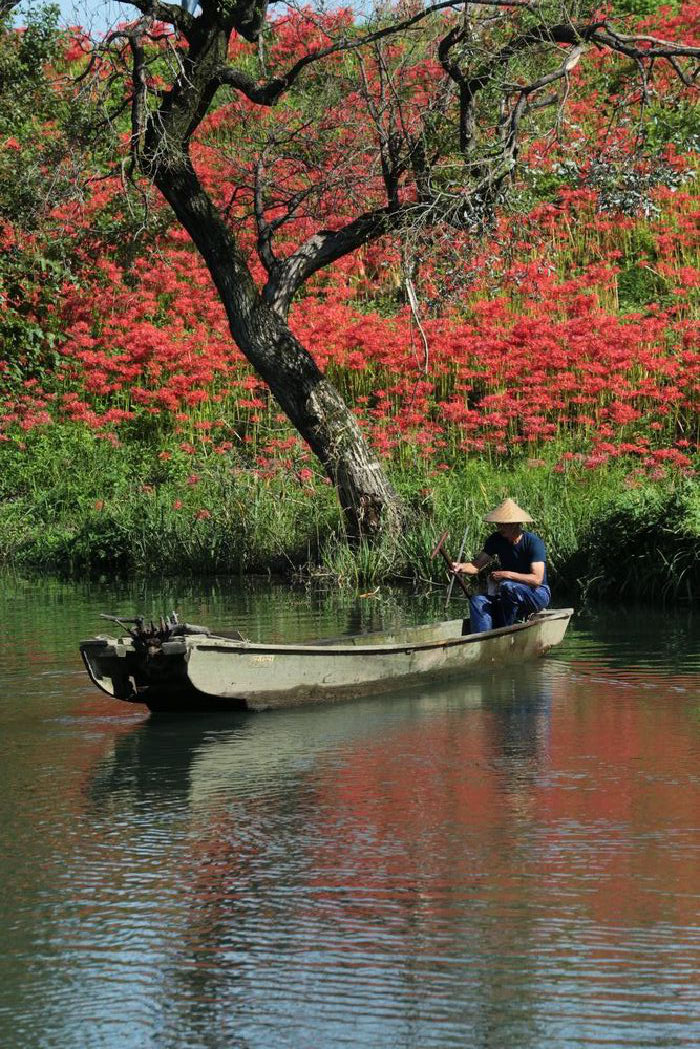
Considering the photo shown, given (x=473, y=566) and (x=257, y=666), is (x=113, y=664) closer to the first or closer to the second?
(x=257, y=666)

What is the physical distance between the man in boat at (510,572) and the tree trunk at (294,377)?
5045 mm

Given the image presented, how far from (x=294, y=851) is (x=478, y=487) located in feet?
41.1

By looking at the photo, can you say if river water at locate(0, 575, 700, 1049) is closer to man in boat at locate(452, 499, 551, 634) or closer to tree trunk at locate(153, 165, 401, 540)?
man in boat at locate(452, 499, 551, 634)

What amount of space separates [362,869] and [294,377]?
1187 cm

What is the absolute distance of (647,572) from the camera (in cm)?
1641

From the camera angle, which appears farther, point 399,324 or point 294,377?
point 399,324

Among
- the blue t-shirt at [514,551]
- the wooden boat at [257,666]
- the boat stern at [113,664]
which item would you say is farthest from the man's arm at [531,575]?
the boat stern at [113,664]

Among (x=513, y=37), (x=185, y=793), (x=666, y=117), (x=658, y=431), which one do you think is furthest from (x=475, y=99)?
(x=185, y=793)

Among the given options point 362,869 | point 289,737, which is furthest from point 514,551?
point 362,869

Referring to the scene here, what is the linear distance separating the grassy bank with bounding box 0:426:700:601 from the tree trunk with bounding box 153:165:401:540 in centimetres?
43

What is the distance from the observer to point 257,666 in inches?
414

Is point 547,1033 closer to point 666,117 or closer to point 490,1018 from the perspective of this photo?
point 490,1018

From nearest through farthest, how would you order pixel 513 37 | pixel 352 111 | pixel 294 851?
Answer: pixel 294 851
pixel 513 37
pixel 352 111

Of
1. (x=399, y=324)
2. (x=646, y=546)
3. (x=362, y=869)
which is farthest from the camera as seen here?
(x=399, y=324)
